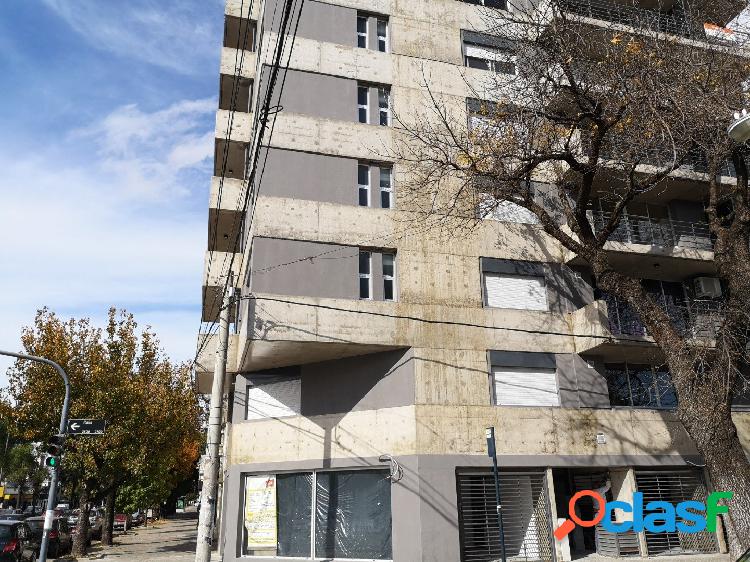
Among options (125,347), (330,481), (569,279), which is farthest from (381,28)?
(125,347)

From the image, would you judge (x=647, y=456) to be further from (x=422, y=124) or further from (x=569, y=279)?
(x=422, y=124)

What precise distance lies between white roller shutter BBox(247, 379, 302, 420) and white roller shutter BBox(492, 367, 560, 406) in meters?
5.58

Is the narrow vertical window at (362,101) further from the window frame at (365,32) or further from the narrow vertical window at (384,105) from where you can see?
the window frame at (365,32)

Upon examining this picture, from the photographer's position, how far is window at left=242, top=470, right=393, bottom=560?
1438cm

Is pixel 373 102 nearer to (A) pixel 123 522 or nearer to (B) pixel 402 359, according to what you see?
(B) pixel 402 359

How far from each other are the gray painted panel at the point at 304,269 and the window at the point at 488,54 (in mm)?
8409

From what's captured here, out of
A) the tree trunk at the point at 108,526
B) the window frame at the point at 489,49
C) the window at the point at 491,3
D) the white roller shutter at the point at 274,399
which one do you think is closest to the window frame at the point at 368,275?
the white roller shutter at the point at 274,399

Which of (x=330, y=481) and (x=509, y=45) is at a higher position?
(x=509, y=45)

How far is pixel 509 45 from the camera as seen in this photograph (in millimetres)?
19797

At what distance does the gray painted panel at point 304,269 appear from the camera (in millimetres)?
15289

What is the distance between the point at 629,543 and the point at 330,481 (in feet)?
26.2

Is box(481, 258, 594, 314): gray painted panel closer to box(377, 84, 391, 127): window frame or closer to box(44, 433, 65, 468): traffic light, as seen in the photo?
box(377, 84, 391, 127): window frame

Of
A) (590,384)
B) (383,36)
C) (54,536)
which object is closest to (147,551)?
(54,536)

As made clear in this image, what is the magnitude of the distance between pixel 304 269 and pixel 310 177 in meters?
2.85
